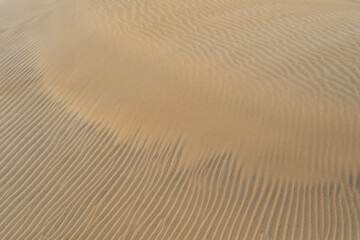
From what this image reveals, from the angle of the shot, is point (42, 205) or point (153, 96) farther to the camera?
point (153, 96)

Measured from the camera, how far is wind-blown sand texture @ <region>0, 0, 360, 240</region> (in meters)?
4.48

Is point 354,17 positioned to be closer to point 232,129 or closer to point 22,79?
point 232,129

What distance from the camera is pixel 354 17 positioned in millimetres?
7051

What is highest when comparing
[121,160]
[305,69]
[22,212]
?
[305,69]

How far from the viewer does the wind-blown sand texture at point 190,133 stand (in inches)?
176

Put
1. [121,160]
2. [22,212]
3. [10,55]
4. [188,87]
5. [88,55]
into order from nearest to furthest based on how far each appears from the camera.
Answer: [22,212] < [121,160] < [188,87] < [88,55] < [10,55]

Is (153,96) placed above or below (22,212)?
above

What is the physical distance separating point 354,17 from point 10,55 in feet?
22.0

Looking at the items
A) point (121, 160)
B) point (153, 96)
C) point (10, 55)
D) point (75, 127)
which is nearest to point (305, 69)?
point (153, 96)

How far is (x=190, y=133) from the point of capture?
5125mm

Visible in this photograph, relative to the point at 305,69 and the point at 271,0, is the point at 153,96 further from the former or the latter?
the point at 271,0

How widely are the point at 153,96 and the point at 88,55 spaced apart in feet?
6.03

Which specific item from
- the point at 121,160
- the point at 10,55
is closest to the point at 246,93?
the point at 121,160

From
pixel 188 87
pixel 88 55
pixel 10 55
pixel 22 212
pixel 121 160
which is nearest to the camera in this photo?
pixel 22 212
